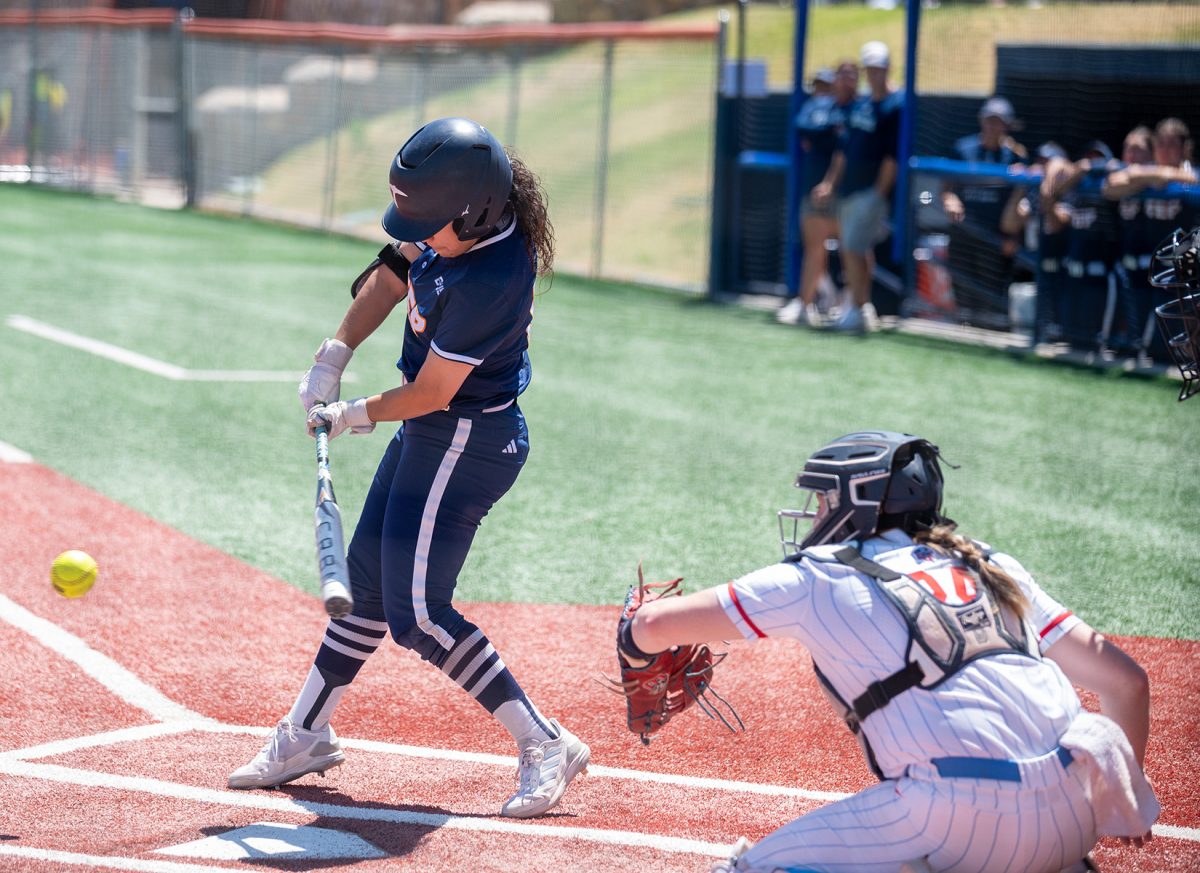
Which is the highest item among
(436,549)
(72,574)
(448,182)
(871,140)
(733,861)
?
(448,182)

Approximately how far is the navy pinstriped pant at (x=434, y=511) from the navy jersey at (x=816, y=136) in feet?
34.3

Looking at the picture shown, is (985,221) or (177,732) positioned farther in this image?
(985,221)

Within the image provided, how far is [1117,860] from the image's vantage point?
4078 mm

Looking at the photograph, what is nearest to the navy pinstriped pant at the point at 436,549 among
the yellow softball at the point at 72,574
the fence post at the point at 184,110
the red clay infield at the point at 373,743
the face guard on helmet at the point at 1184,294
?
the red clay infield at the point at 373,743

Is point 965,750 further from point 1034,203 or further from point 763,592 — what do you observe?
point 1034,203

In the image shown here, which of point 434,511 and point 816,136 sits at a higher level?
point 816,136

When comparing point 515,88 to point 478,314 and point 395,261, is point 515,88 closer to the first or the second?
point 395,261

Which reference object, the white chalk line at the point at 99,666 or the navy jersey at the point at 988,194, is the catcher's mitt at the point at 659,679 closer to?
the white chalk line at the point at 99,666

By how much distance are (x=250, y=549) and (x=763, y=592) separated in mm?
4470

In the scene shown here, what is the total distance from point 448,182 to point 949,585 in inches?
71.3

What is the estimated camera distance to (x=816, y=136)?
14414 millimetres

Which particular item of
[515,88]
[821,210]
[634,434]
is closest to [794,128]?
A: [821,210]

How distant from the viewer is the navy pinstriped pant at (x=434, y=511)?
170 inches

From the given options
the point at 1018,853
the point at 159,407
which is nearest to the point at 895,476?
the point at 1018,853
